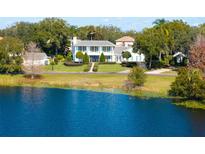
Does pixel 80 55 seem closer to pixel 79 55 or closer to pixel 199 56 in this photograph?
pixel 79 55

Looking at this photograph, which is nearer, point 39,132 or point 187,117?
point 39,132

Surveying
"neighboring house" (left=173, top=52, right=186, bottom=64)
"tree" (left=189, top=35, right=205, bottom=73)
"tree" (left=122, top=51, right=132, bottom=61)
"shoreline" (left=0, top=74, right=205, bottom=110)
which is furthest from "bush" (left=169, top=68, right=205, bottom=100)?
"tree" (left=122, top=51, right=132, bottom=61)

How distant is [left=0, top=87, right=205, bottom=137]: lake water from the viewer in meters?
36.2

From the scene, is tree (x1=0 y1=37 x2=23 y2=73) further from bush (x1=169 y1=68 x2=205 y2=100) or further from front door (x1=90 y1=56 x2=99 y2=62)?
bush (x1=169 y1=68 x2=205 y2=100)

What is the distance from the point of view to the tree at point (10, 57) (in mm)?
65750

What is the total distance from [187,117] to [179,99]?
8502mm

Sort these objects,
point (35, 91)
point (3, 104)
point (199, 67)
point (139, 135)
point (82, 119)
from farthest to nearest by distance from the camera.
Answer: point (35, 91) < point (199, 67) < point (3, 104) < point (82, 119) < point (139, 135)

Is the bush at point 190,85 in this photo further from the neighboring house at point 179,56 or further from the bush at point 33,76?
the neighboring house at point 179,56

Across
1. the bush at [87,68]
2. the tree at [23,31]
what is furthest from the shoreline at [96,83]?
the tree at [23,31]

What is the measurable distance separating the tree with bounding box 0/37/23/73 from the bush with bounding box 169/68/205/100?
2523 centimetres

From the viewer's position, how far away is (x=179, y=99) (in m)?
49.9

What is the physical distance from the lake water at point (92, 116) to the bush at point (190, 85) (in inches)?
72.2

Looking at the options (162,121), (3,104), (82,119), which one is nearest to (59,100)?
(3,104)

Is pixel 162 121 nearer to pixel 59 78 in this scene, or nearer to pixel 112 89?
pixel 112 89
